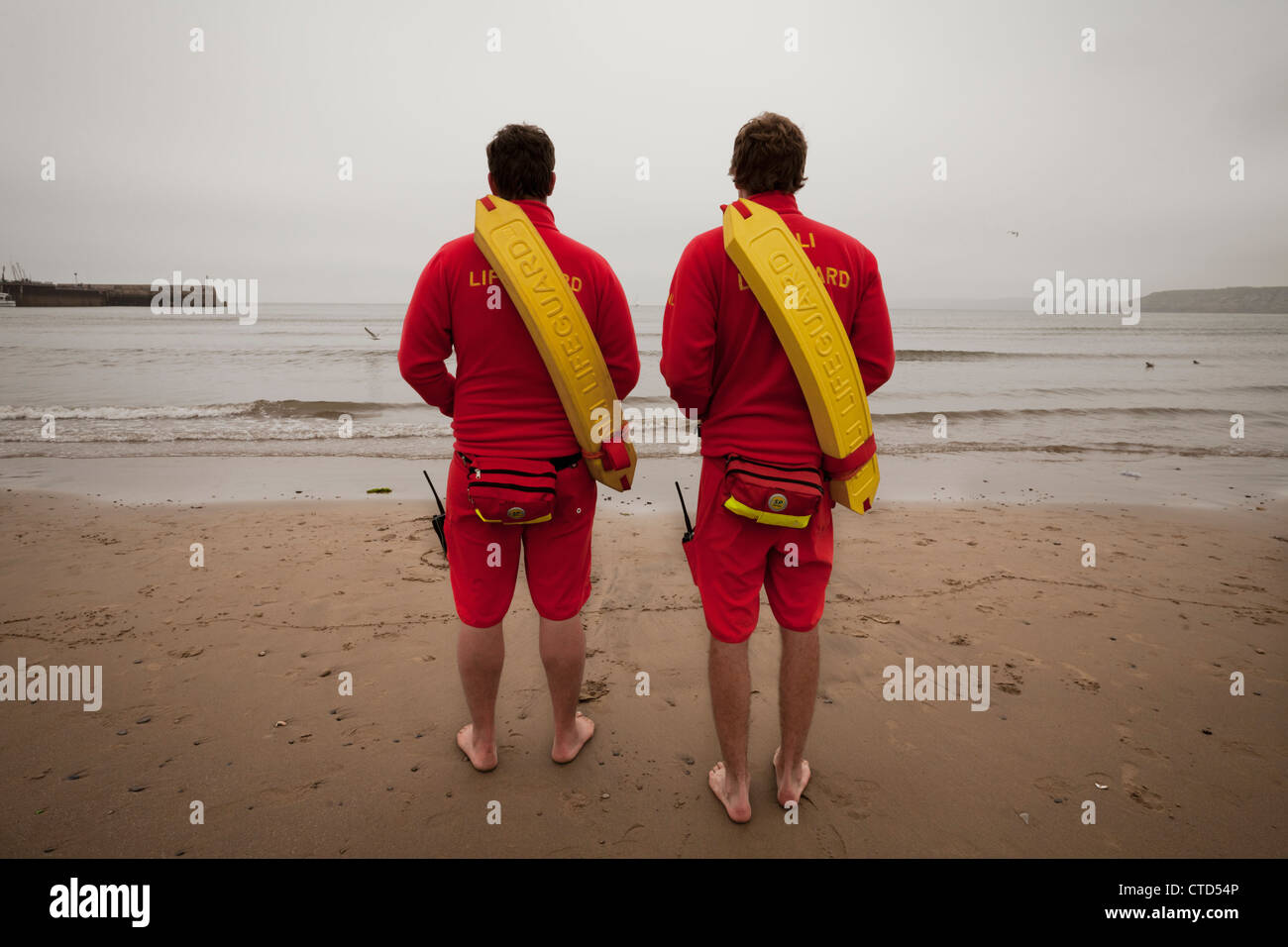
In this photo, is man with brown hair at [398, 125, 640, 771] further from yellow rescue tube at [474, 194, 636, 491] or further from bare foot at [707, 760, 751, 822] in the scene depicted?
bare foot at [707, 760, 751, 822]

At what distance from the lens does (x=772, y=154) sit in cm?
199

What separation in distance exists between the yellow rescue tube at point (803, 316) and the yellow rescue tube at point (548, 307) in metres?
0.53

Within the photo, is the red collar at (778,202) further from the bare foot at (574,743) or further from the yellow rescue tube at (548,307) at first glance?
the bare foot at (574,743)

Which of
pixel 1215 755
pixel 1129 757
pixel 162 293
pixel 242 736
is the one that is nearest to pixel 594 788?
pixel 242 736

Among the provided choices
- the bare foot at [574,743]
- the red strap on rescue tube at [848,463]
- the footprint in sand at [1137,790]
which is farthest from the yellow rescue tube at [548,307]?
the footprint in sand at [1137,790]

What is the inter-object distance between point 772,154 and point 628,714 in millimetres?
2340

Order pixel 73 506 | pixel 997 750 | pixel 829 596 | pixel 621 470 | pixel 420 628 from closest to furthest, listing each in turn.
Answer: pixel 621 470, pixel 997 750, pixel 420 628, pixel 829 596, pixel 73 506

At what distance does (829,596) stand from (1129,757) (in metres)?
1.80

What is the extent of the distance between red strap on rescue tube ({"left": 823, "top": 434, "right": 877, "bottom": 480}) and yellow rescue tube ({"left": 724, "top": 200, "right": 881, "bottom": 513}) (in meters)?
0.06

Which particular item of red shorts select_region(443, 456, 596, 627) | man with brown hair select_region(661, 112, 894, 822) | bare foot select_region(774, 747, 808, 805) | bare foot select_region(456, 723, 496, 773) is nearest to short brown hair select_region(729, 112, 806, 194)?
man with brown hair select_region(661, 112, 894, 822)

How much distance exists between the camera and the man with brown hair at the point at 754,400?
1956 millimetres

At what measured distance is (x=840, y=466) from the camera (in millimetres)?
2055

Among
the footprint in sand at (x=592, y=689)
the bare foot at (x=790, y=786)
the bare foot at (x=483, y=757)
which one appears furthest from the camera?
the footprint in sand at (x=592, y=689)
